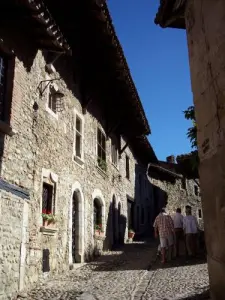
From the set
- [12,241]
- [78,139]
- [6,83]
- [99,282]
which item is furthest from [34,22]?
[99,282]

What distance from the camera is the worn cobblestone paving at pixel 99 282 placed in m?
6.42

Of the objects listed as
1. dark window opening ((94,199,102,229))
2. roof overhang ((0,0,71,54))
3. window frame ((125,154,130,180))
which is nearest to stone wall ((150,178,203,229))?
window frame ((125,154,130,180))

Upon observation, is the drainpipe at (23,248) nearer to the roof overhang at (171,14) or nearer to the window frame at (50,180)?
the window frame at (50,180)

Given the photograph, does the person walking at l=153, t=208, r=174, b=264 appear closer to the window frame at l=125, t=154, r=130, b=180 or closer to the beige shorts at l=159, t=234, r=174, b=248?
the beige shorts at l=159, t=234, r=174, b=248

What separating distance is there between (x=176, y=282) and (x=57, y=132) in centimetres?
464

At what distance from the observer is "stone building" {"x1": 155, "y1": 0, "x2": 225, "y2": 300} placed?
11.1ft

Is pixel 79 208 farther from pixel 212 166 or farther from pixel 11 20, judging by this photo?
pixel 212 166

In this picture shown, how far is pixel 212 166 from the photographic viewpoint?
354 centimetres

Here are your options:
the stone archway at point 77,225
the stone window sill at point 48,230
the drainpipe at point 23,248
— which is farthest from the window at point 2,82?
the stone archway at point 77,225

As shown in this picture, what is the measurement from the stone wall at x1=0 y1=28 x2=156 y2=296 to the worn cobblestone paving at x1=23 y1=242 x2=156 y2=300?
1.28 ft

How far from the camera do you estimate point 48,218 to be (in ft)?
27.0

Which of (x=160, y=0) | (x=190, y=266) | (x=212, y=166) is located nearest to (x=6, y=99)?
(x=160, y=0)

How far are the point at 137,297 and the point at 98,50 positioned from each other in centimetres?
737

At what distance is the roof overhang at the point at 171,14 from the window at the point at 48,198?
191 inches
